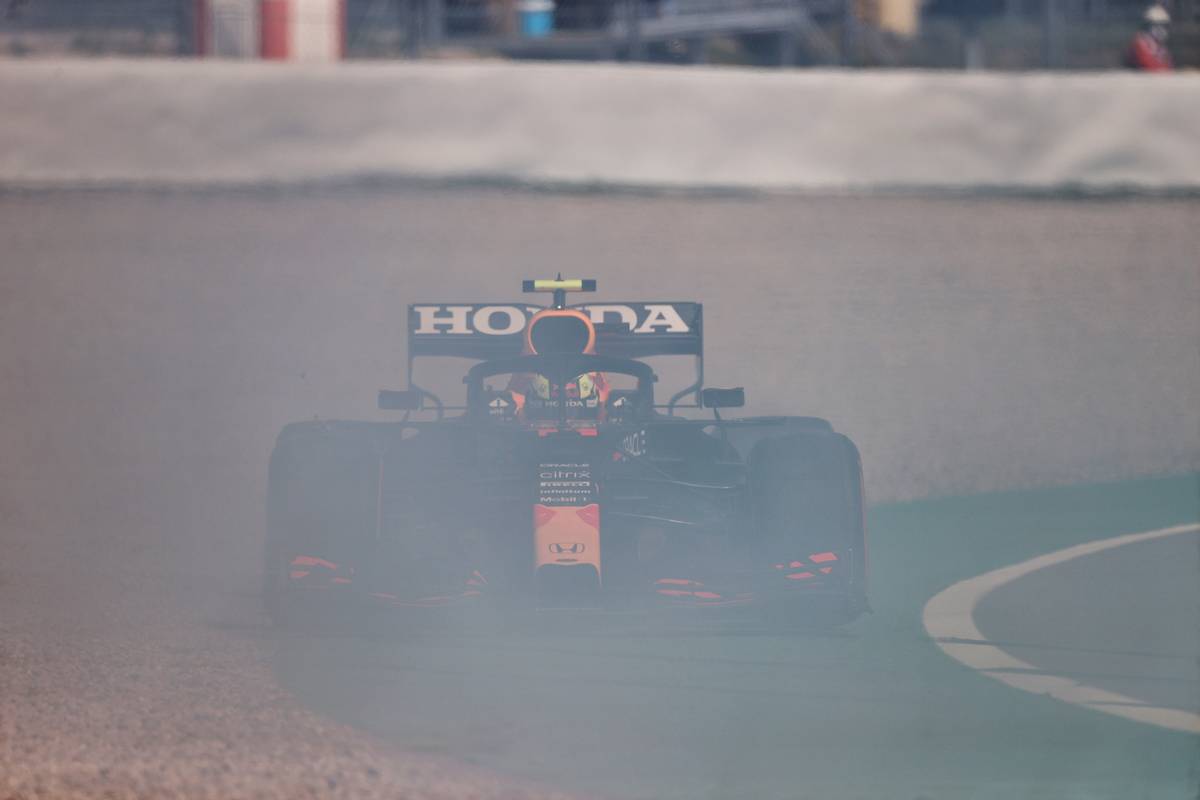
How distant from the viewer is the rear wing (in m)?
8.92

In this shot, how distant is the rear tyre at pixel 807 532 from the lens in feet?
22.7

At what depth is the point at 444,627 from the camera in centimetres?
721

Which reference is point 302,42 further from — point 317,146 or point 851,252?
point 851,252

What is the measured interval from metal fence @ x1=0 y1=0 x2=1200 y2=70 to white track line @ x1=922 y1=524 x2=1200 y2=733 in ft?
15.0

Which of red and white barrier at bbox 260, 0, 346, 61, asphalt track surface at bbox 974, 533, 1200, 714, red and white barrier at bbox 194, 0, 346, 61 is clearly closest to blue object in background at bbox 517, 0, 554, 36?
red and white barrier at bbox 260, 0, 346, 61

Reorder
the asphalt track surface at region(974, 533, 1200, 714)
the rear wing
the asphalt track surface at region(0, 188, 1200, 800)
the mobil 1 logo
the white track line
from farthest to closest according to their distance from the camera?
the asphalt track surface at region(0, 188, 1200, 800) → the rear wing → the mobil 1 logo → the asphalt track surface at region(974, 533, 1200, 714) → the white track line

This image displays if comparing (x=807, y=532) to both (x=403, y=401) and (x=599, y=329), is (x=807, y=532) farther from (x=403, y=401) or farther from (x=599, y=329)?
(x=599, y=329)

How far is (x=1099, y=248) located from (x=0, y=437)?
7.33 meters

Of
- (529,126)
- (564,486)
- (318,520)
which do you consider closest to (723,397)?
(564,486)

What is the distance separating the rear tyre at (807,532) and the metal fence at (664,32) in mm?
6026

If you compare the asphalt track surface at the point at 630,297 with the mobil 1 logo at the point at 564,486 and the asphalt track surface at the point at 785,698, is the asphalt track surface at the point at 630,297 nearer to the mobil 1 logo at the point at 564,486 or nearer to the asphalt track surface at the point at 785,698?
the asphalt track surface at the point at 785,698

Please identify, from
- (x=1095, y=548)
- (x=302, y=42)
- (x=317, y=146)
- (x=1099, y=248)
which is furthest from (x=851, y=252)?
(x=302, y=42)

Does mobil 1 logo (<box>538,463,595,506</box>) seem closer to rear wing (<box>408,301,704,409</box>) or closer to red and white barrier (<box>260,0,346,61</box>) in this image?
rear wing (<box>408,301,704,409</box>)

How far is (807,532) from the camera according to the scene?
6.95 m
